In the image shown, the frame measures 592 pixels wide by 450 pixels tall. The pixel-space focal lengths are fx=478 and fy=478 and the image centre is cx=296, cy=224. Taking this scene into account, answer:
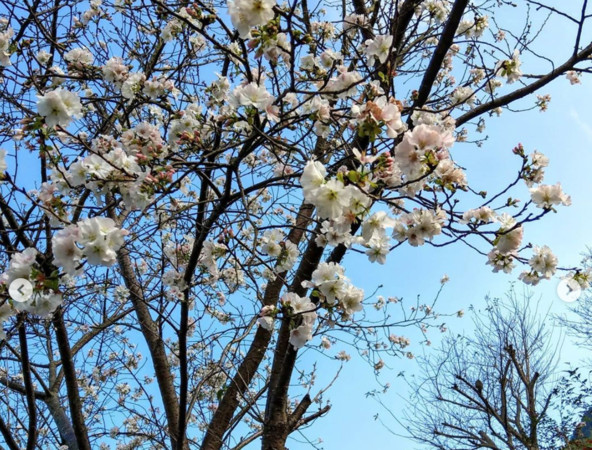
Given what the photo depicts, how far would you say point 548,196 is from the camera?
187 cm

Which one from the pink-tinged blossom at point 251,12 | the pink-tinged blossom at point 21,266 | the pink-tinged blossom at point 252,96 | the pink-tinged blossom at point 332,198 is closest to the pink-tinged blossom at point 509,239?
the pink-tinged blossom at point 332,198

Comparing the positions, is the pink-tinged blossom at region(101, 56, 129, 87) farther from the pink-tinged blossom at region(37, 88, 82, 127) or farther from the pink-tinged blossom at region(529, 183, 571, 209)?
the pink-tinged blossom at region(529, 183, 571, 209)

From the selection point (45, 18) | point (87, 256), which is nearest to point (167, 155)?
point (87, 256)

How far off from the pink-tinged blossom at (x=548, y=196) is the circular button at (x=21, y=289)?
1.82 meters

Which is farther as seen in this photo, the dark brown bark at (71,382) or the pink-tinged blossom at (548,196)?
the dark brown bark at (71,382)

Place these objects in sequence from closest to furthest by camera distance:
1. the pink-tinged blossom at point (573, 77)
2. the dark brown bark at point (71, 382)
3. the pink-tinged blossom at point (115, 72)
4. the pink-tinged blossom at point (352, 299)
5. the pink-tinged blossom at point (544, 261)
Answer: the pink-tinged blossom at point (352, 299), the pink-tinged blossom at point (544, 261), the pink-tinged blossom at point (115, 72), the dark brown bark at point (71, 382), the pink-tinged blossom at point (573, 77)

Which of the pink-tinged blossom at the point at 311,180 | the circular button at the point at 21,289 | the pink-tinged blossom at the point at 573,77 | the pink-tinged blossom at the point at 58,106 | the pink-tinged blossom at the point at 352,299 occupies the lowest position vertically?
the circular button at the point at 21,289

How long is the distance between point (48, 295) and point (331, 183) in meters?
→ 0.94

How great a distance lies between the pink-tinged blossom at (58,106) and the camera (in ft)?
5.32

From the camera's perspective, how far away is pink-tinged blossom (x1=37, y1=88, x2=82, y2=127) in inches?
63.9

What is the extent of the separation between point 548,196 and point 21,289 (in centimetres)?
189

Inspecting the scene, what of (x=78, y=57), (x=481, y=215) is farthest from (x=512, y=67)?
(x=78, y=57)

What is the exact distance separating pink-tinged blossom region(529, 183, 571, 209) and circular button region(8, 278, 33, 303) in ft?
5.97

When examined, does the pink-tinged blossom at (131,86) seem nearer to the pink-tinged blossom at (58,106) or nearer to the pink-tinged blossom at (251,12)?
the pink-tinged blossom at (58,106)
